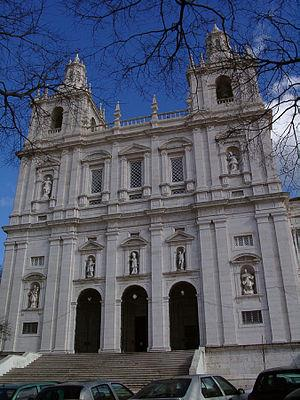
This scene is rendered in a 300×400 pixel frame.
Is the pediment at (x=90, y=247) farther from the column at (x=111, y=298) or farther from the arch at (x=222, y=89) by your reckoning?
the arch at (x=222, y=89)

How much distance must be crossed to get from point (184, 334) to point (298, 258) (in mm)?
9496

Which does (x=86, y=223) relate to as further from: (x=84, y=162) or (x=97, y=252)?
(x=84, y=162)

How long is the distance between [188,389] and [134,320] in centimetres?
2311

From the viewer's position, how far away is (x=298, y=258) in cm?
2762

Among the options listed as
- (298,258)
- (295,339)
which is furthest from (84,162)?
(295,339)

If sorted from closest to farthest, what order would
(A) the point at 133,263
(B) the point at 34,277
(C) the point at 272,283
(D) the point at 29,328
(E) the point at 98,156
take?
(C) the point at 272,283
(D) the point at 29,328
(A) the point at 133,263
(B) the point at 34,277
(E) the point at 98,156

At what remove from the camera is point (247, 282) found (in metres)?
26.6

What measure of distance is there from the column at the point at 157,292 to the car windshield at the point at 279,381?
706 inches

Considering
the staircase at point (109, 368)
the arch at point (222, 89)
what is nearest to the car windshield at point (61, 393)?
the staircase at point (109, 368)

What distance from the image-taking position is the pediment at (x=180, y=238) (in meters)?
29.2

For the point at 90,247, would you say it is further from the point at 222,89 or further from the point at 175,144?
the point at 222,89

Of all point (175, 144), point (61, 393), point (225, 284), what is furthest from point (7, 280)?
point (61, 393)

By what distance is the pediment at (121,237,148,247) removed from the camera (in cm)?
2998

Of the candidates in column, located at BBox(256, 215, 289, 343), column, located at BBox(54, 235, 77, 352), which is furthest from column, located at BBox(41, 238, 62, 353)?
column, located at BBox(256, 215, 289, 343)
